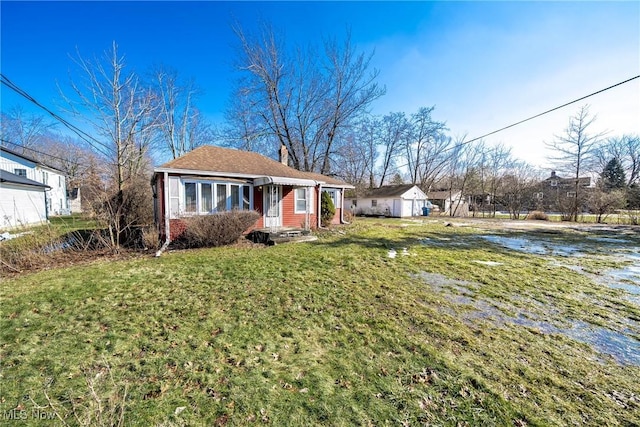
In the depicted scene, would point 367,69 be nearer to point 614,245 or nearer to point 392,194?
point 392,194

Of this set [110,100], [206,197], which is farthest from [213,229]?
[110,100]

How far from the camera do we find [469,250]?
9.09 meters

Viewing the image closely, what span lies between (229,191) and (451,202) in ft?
106

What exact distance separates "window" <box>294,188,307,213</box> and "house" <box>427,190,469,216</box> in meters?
27.6

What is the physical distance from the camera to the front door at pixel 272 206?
11867mm

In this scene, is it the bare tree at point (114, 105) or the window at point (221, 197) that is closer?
the window at point (221, 197)

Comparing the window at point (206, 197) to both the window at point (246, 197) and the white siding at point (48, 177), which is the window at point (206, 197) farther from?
the white siding at point (48, 177)

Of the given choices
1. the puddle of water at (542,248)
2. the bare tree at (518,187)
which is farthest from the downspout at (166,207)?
the bare tree at (518,187)

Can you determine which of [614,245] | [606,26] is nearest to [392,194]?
[614,245]

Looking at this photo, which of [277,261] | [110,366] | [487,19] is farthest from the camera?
[487,19]

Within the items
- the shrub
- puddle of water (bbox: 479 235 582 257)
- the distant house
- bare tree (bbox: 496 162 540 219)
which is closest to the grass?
puddle of water (bbox: 479 235 582 257)

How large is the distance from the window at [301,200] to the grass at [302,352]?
7.42m

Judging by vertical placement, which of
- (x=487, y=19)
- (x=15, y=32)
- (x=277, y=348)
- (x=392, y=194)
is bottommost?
(x=277, y=348)

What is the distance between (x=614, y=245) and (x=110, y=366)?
16.9 metres
